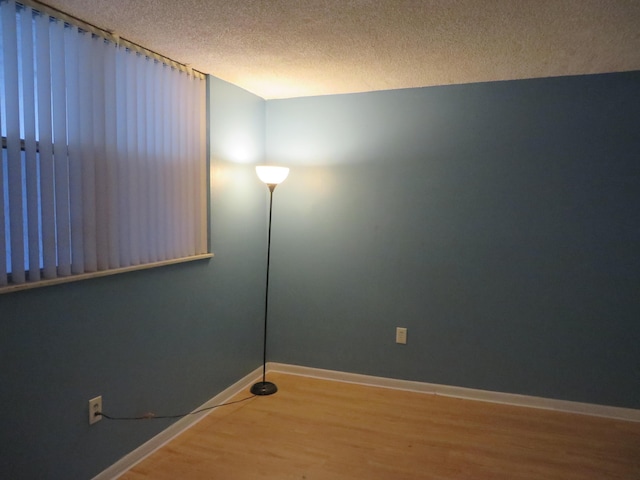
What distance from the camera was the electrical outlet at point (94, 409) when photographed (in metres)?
2.02

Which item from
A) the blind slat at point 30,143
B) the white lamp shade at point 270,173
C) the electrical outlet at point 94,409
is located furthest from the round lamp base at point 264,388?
the blind slat at point 30,143

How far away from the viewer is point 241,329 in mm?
3258

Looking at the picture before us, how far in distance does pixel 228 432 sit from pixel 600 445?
→ 7.13 feet

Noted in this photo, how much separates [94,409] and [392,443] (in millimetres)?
1604

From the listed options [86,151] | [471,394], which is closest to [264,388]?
[471,394]

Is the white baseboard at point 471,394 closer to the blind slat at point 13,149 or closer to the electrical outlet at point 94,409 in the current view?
the electrical outlet at point 94,409

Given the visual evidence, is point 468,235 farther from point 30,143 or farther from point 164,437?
point 30,143

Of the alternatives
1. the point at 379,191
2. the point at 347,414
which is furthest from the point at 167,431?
the point at 379,191

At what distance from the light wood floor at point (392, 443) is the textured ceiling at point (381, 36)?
221 cm

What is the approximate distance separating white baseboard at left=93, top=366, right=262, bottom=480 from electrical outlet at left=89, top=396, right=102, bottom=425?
0.91ft

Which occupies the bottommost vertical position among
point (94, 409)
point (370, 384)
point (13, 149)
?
point (370, 384)

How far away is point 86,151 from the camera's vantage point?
6.53 ft

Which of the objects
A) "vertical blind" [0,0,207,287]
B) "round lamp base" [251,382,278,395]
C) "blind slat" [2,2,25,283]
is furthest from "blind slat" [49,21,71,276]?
"round lamp base" [251,382,278,395]

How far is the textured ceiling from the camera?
185 cm
